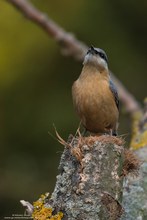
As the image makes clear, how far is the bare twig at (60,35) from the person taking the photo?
27.9 ft

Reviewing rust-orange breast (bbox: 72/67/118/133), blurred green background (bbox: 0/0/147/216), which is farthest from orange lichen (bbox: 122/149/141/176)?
blurred green background (bbox: 0/0/147/216)

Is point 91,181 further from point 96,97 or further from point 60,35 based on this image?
point 60,35

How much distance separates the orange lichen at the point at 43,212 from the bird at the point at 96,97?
2141 mm

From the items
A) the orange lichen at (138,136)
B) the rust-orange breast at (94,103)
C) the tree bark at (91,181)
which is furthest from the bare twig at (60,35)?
the tree bark at (91,181)

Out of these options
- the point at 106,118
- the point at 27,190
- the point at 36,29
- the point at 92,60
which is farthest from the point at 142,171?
the point at 36,29

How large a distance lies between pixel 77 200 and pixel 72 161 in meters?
0.30

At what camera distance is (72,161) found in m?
4.51

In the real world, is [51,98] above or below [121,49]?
below

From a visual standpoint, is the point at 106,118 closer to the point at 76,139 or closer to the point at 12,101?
the point at 76,139

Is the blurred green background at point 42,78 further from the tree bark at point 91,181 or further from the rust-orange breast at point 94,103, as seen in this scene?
the tree bark at point 91,181

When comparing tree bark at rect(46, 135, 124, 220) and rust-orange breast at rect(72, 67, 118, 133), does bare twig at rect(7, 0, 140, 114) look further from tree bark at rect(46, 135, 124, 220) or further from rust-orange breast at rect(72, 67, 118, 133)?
tree bark at rect(46, 135, 124, 220)

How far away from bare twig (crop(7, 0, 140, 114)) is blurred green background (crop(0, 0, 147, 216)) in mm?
837

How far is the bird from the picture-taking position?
6.65 metres

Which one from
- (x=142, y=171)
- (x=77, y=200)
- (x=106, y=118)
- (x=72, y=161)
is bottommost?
(x=77, y=200)
